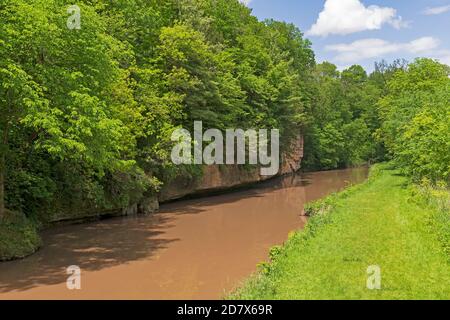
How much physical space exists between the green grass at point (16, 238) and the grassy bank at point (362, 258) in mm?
8743

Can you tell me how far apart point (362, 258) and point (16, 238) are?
1185 centimetres

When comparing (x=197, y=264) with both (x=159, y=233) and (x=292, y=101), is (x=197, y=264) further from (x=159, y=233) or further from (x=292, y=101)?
(x=292, y=101)

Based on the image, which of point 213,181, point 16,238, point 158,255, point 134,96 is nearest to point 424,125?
point 213,181

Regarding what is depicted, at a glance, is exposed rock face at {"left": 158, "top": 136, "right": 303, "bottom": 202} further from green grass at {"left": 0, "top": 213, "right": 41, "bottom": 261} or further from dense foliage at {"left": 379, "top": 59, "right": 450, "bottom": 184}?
green grass at {"left": 0, "top": 213, "right": 41, "bottom": 261}

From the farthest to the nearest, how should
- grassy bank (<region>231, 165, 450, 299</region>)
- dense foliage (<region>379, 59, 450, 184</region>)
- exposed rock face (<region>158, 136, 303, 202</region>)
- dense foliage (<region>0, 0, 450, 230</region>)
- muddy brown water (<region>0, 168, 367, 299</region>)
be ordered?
exposed rock face (<region>158, 136, 303, 202</region>), dense foliage (<region>379, 59, 450, 184</region>), dense foliage (<region>0, 0, 450, 230</region>), muddy brown water (<region>0, 168, 367, 299</region>), grassy bank (<region>231, 165, 450, 299</region>)

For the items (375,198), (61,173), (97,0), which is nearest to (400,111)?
(375,198)

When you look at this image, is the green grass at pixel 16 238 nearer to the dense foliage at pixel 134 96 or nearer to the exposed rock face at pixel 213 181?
the dense foliage at pixel 134 96

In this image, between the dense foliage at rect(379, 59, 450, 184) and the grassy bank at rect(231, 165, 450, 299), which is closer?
the grassy bank at rect(231, 165, 450, 299)

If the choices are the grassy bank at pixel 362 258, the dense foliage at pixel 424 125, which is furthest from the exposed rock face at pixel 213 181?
the grassy bank at pixel 362 258

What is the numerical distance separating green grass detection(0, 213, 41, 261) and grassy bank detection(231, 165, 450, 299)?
8743 mm

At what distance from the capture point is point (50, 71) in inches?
594

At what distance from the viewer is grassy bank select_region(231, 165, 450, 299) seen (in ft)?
33.1

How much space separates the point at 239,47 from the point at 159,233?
1189 inches

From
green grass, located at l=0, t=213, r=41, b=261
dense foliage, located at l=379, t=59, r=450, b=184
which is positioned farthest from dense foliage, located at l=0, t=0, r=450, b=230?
green grass, located at l=0, t=213, r=41, b=261
